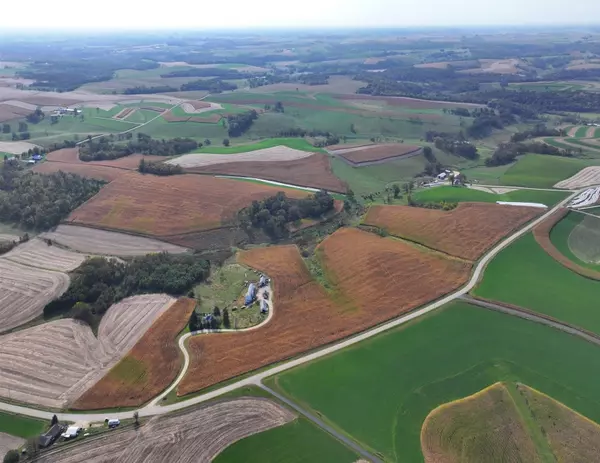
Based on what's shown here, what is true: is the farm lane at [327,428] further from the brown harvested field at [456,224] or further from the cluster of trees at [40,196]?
the cluster of trees at [40,196]

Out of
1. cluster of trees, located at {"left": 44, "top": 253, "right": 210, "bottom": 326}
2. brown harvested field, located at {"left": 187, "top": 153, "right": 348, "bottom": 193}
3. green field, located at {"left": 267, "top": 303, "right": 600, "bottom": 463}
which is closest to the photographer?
green field, located at {"left": 267, "top": 303, "right": 600, "bottom": 463}

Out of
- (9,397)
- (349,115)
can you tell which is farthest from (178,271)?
(349,115)

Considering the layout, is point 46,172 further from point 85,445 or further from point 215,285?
point 85,445

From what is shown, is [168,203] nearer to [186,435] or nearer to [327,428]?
[186,435]

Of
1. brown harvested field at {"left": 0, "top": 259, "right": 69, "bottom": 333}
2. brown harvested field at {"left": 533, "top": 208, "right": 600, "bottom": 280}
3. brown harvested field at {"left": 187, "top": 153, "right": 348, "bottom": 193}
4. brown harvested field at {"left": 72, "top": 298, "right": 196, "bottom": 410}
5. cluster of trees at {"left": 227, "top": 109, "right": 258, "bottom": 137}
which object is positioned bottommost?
brown harvested field at {"left": 72, "top": 298, "right": 196, "bottom": 410}

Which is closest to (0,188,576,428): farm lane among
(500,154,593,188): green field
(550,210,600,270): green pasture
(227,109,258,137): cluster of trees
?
(550,210,600,270): green pasture

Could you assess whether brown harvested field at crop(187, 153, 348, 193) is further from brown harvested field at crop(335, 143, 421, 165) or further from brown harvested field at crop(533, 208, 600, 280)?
brown harvested field at crop(533, 208, 600, 280)

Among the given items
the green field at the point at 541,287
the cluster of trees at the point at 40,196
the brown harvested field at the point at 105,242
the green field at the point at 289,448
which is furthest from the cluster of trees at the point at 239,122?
the green field at the point at 289,448
